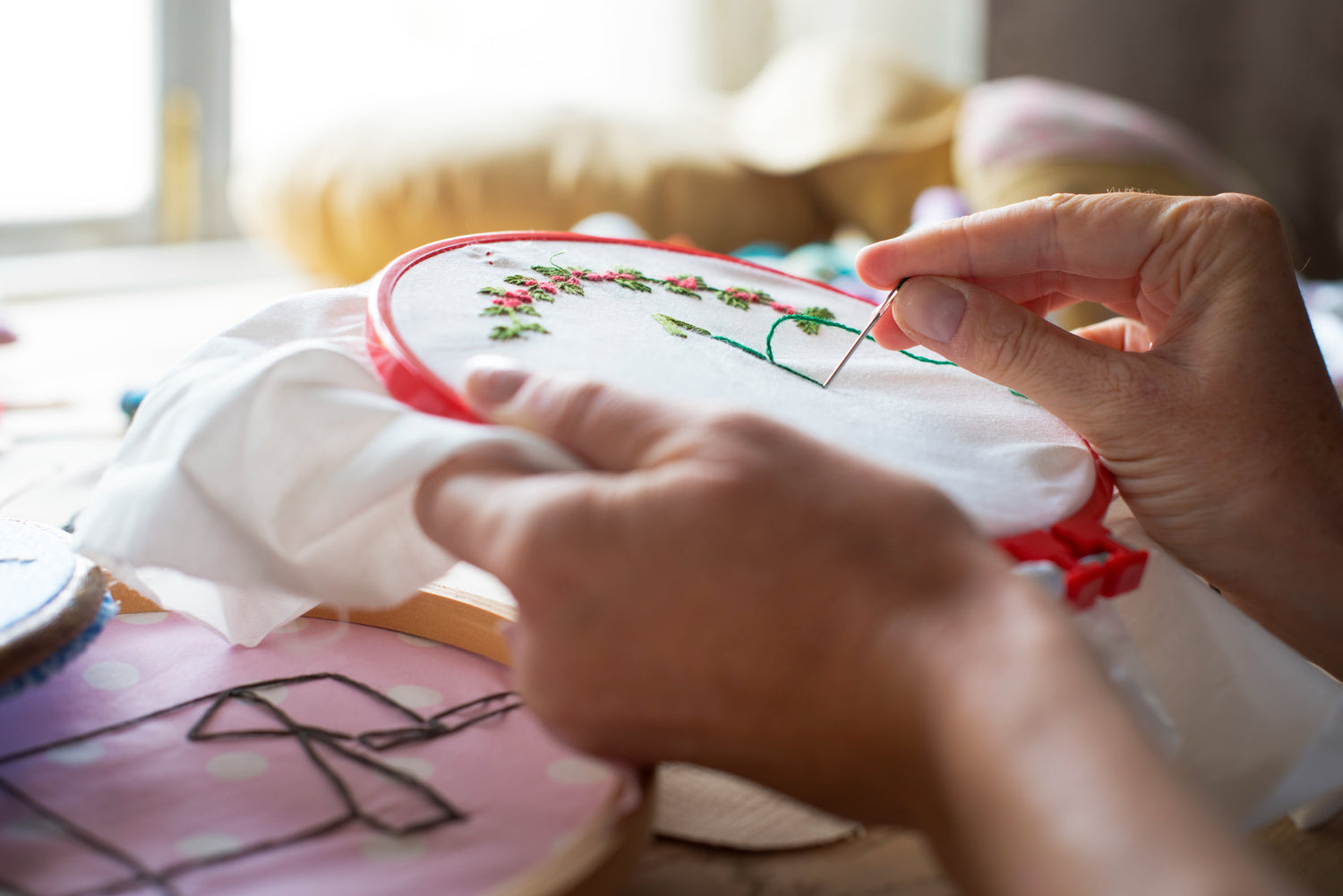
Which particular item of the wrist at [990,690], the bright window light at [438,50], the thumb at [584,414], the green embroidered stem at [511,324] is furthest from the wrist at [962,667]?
the bright window light at [438,50]

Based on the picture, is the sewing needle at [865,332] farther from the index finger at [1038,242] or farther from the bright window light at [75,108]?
the bright window light at [75,108]

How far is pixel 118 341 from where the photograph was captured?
5.08ft

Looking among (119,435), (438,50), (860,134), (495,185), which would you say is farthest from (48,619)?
(438,50)

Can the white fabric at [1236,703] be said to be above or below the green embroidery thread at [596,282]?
below

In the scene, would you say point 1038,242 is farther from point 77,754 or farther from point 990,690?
point 77,754

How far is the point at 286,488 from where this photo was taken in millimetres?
419

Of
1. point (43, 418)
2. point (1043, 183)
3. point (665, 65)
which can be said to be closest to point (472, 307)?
point (43, 418)

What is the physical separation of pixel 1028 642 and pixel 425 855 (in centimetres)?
22

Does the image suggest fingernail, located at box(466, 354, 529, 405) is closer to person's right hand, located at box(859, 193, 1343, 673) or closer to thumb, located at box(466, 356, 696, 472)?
thumb, located at box(466, 356, 696, 472)

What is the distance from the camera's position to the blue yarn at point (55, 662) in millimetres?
397

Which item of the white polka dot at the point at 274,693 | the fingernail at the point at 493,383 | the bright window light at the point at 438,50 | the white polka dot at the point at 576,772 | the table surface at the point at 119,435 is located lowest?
the table surface at the point at 119,435

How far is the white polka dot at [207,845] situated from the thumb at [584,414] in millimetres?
177

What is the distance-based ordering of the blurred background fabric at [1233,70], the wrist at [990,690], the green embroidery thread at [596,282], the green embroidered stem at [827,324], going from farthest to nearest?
the blurred background fabric at [1233,70]
the green embroidered stem at [827,324]
the green embroidery thread at [596,282]
the wrist at [990,690]

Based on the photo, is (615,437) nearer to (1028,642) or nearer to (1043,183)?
(1028,642)
